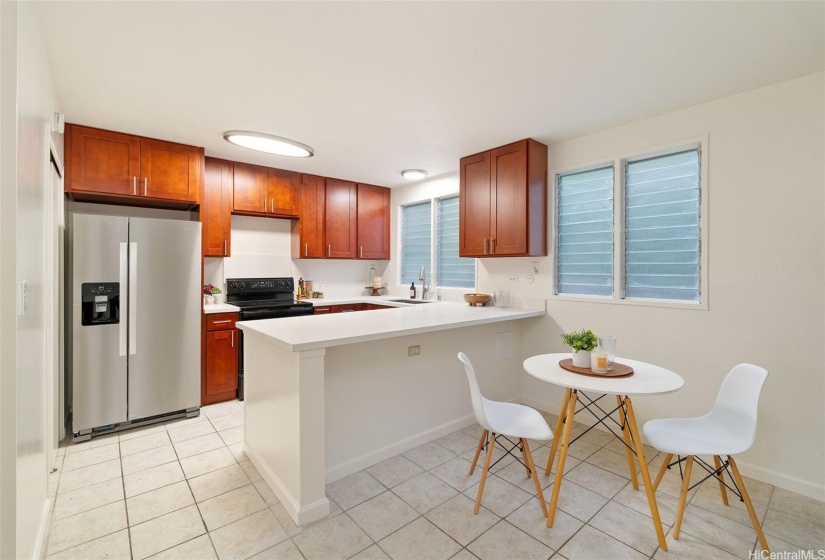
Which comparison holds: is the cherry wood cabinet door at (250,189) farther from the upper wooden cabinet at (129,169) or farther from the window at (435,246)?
the window at (435,246)

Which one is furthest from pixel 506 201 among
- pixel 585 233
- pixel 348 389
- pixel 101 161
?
pixel 101 161

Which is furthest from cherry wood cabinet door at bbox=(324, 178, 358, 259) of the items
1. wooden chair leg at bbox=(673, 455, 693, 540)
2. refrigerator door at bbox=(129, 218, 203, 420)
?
wooden chair leg at bbox=(673, 455, 693, 540)

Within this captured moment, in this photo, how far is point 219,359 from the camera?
3672 mm

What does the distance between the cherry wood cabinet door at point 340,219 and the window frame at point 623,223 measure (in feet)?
8.38

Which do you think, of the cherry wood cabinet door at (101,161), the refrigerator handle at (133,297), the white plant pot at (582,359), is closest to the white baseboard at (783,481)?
the white plant pot at (582,359)

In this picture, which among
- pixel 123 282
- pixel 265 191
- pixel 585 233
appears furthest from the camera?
pixel 265 191

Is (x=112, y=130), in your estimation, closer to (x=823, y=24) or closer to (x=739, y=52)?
(x=739, y=52)

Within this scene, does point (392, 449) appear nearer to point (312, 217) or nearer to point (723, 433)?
point (723, 433)

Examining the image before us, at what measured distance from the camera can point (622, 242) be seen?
3.08 metres

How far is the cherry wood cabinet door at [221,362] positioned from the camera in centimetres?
362

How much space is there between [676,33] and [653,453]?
2.65 meters

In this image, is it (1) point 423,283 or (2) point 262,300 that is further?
(1) point 423,283

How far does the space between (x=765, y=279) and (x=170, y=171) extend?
4.58 m

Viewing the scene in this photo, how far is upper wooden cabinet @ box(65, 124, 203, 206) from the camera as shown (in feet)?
9.86
